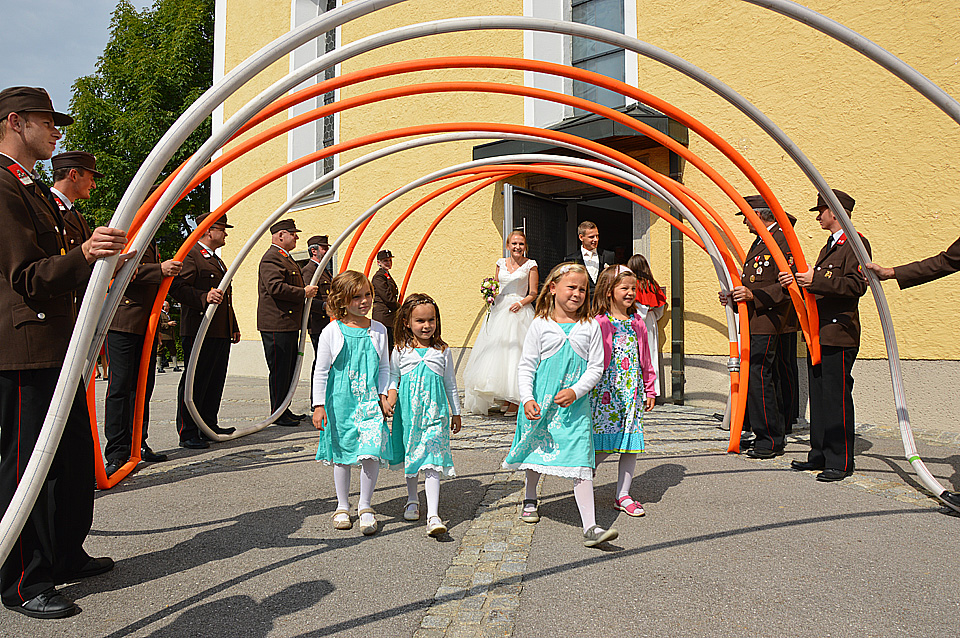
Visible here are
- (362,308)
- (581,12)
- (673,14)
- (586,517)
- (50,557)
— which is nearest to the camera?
(50,557)

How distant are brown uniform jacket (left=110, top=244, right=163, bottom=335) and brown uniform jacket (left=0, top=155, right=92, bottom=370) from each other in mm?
2315

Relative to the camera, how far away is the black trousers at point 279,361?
7.55 m

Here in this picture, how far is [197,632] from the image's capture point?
8.52 feet

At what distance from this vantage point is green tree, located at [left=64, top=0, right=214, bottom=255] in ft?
69.7

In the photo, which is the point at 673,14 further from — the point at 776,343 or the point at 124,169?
the point at 124,169

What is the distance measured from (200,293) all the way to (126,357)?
4.05 feet

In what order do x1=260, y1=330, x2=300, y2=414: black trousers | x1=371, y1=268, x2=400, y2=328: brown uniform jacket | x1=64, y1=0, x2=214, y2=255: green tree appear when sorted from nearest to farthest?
x1=260, y1=330, x2=300, y2=414: black trousers, x1=371, y1=268, x2=400, y2=328: brown uniform jacket, x1=64, y1=0, x2=214, y2=255: green tree

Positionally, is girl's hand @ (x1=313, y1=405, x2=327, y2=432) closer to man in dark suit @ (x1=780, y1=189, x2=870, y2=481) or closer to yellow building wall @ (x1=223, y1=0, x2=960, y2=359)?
man in dark suit @ (x1=780, y1=189, x2=870, y2=481)

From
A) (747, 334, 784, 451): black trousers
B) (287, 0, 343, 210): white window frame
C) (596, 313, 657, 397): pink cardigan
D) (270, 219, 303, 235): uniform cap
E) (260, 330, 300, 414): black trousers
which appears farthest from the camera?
(287, 0, 343, 210): white window frame

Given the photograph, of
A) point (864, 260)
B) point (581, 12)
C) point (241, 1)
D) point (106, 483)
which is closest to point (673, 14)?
point (581, 12)

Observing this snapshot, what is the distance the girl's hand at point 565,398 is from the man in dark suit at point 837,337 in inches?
92.6

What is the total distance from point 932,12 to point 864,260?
14.8 feet

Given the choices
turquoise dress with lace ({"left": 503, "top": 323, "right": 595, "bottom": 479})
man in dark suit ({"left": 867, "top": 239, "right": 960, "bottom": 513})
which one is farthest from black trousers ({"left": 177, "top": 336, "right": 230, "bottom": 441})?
man in dark suit ({"left": 867, "top": 239, "right": 960, "bottom": 513})

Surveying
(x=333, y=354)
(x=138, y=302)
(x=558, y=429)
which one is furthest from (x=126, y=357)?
(x=558, y=429)
